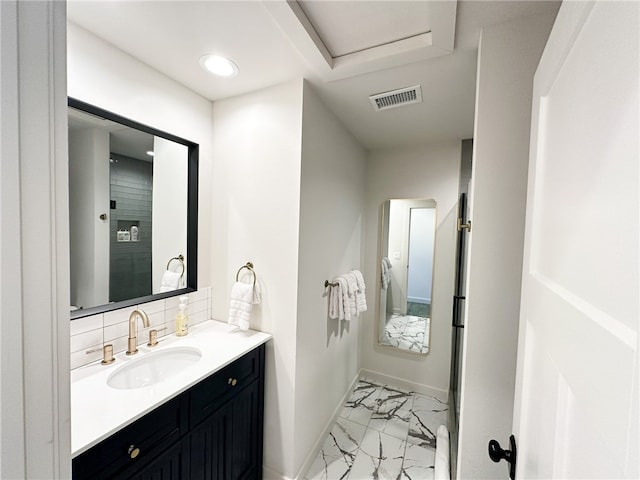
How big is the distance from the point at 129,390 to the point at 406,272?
2.28 metres

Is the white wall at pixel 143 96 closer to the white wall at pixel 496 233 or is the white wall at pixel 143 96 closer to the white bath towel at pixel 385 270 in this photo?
the white wall at pixel 496 233

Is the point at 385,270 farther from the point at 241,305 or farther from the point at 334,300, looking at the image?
the point at 241,305

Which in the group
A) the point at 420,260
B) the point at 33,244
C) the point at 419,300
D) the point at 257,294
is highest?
the point at 33,244

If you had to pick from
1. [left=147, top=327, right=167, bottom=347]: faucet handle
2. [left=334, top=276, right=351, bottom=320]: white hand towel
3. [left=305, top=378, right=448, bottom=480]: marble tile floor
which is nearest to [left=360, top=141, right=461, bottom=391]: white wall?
[left=305, top=378, right=448, bottom=480]: marble tile floor

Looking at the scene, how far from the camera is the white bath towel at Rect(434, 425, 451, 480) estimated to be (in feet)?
5.19

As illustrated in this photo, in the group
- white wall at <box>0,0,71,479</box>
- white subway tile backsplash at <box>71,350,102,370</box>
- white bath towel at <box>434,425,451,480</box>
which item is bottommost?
Answer: white bath towel at <box>434,425,451,480</box>

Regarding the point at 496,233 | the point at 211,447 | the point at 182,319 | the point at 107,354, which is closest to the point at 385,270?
the point at 496,233

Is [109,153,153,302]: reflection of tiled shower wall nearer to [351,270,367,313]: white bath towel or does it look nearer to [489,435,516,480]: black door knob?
[351,270,367,313]: white bath towel

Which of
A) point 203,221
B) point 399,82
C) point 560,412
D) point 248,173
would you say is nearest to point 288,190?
point 248,173

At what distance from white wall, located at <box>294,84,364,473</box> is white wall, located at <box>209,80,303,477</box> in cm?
5

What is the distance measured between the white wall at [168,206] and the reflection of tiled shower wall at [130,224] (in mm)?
35

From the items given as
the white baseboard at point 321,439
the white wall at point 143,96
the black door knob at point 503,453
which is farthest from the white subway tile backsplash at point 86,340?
the black door knob at point 503,453

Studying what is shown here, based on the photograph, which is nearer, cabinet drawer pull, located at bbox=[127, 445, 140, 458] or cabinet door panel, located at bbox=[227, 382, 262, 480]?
cabinet drawer pull, located at bbox=[127, 445, 140, 458]

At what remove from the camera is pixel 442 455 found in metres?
1.73
